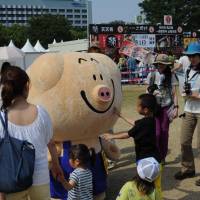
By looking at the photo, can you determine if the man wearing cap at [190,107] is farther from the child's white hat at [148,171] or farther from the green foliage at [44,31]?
the green foliage at [44,31]

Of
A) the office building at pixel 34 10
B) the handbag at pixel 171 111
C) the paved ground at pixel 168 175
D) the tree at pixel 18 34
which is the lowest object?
the paved ground at pixel 168 175

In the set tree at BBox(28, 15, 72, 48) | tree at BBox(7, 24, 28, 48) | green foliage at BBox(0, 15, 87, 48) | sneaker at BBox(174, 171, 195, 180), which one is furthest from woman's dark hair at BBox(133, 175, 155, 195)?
tree at BBox(28, 15, 72, 48)

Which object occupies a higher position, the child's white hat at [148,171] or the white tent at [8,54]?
the white tent at [8,54]

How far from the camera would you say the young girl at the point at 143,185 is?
373 centimetres

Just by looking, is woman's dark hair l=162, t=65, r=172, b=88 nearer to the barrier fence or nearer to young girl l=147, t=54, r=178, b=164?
young girl l=147, t=54, r=178, b=164

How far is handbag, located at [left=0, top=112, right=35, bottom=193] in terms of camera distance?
3.08m

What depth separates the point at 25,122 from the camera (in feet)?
10.5

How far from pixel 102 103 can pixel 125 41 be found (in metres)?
19.9

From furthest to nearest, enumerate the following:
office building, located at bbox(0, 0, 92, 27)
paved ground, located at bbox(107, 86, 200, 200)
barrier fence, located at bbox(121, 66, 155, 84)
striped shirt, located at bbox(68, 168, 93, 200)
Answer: office building, located at bbox(0, 0, 92, 27), barrier fence, located at bbox(121, 66, 155, 84), paved ground, located at bbox(107, 86, 200, 200), striped shirt, located at bbox(68, 168, 93, 200)

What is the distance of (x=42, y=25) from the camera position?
74250 mm

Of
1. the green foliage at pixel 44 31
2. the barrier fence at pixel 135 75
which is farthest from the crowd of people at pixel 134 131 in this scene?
the green foliage at pixel 44 31

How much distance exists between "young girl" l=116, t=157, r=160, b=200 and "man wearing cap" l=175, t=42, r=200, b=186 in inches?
85.1

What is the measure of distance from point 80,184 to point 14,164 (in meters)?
1.32

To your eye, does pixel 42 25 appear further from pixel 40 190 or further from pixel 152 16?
pixel 40 190
